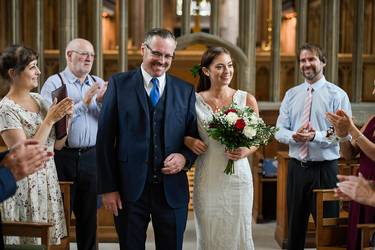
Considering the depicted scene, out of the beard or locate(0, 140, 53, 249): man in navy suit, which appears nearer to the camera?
locate(0, 140, 53, 249): man in navy suit

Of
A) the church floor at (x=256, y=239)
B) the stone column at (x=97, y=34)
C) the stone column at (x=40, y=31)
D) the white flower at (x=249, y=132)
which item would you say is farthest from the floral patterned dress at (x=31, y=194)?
the stone column at (x=40, y=31)

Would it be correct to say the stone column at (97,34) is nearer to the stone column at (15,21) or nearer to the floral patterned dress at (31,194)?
the stone column at (15,21)

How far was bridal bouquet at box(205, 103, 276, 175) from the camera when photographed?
3.47 metres

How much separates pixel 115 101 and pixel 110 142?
0.68ft

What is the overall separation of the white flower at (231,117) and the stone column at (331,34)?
3.71m

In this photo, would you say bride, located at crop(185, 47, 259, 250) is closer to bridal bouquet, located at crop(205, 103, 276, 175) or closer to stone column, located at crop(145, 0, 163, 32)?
bridal bouquet, located at crop(205, 103, 276, 175)

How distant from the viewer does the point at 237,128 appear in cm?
346

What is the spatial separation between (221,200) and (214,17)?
143 inches

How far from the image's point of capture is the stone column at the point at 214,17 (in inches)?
271

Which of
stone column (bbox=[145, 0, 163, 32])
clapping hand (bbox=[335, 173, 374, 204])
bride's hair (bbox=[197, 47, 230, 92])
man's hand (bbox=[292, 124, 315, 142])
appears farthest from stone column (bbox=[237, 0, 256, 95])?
clapping hand (bbox=[335, 173, 374, 204])

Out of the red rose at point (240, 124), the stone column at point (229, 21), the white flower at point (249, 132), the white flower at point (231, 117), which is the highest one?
the stone column at point (229, 21)

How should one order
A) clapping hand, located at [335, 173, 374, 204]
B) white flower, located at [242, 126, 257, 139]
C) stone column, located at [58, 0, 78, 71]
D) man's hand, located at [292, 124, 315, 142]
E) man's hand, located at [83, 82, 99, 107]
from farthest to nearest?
1. stone column, located at [58, 0, 78, 71]
2. man's hand, located at [292, 124, 315, 142]
3. man's hand, located at [83, 82, 99, 107]
4. white flower, located at [242, 126, 257, 139]
5. clapping hand, located at [335, 173, 374, 204]

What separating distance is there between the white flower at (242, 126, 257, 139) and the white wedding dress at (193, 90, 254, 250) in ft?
0.78

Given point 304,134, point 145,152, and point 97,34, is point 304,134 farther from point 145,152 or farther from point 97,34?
point 97,34
